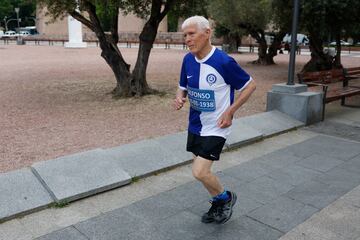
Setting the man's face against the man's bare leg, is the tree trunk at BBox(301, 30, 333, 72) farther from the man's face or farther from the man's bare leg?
the man's face

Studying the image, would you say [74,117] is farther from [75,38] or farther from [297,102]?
[75,38]

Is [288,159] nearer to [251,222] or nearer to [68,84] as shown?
[251,222]

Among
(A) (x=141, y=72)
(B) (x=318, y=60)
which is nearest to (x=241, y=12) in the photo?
(B) (x=318, y=60)

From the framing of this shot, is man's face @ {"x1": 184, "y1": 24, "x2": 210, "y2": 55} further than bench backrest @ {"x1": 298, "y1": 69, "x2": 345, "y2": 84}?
No

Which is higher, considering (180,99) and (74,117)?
(180,99)

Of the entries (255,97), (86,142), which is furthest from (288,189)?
(255,97)

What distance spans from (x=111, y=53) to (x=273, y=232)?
26.1ft

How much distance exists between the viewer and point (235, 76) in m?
3.36

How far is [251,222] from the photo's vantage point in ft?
12.6

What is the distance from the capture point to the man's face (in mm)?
3258

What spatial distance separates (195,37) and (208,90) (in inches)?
17.0

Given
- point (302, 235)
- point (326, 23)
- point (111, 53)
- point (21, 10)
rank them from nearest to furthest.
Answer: point (302, 235) < point (111, 53) < point (326, 23) < point (21, 10)

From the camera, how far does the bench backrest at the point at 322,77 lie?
29.7 feet

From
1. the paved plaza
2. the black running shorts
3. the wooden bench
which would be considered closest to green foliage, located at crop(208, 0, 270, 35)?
the wooden bench
